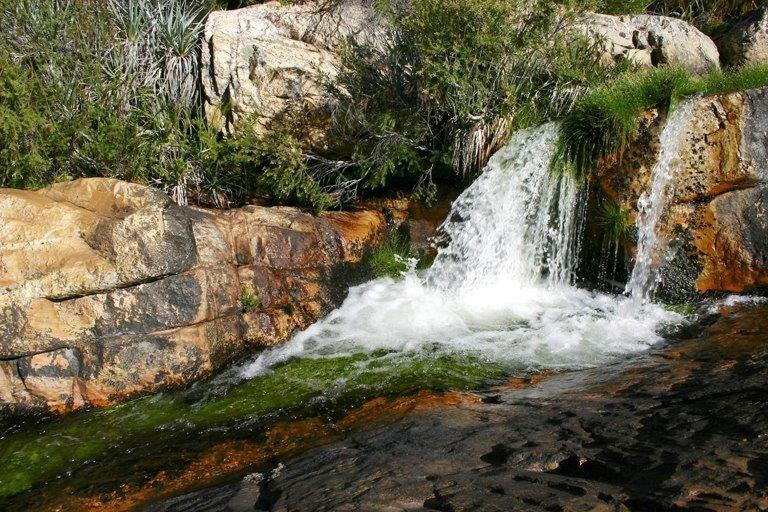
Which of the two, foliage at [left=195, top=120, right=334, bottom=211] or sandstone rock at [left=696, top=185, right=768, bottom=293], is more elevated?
foliage at [left=195, top=120, right=334, bottom=211]

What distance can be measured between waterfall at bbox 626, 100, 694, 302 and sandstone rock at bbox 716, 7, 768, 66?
3.18 meters

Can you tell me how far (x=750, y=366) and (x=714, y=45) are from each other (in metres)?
7.16

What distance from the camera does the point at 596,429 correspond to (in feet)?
11.6

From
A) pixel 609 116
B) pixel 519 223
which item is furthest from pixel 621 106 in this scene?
pixel 519 223

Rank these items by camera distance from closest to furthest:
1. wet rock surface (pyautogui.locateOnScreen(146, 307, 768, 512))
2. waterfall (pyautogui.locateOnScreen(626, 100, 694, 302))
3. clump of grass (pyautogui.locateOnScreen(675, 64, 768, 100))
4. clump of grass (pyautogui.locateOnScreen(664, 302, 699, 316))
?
wet rock surface (pyautogui.locateOnScreen(146, 307, 768, 512))
clump of grass (pyautogui.locateOnScreen(664, 302, 699, 316))
waterfall (pyautogui.locateOnScreen(626, 100, 694, 302))
clump of grass (pyautogui.locateOnScreen(675, 64, 768, 100))

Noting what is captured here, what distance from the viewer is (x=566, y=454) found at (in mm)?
3234

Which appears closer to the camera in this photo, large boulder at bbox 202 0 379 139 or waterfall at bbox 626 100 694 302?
waterfall at bbox 626 100 694 302

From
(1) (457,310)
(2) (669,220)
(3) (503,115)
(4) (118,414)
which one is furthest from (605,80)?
(4) (118,414)

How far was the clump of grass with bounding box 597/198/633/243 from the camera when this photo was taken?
7164 millimetres

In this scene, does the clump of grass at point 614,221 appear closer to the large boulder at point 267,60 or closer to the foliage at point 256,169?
the foliage at point 256,169

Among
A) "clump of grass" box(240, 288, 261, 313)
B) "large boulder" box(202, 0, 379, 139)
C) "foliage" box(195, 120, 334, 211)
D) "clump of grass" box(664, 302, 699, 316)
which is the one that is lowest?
"clump of grass" box(664, 302, 699, 316)

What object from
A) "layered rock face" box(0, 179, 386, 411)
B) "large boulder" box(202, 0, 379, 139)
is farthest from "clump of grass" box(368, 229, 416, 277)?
"large boulder" box(202, 0, 379, 139)

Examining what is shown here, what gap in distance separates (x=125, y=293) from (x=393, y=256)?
11.6 feet

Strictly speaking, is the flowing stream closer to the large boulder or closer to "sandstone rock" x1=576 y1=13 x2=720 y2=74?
"sandstone rock" x1=576 y1=13 x2=720 y2=74
